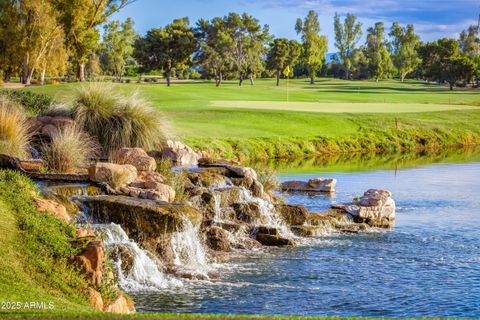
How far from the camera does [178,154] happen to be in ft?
77.5

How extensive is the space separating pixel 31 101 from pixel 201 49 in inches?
3019

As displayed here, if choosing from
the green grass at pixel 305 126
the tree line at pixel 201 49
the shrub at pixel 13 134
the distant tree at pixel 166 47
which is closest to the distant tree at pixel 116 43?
the tree line at pixel 201 49

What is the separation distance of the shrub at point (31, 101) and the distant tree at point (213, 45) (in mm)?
73406

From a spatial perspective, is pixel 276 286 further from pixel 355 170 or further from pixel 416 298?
pixel 355 170

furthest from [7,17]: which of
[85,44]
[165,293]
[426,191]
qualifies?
[165,293]

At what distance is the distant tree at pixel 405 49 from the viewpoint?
133 meters

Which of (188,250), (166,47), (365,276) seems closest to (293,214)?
(188,250)

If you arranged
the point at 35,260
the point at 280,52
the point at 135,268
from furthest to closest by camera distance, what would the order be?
the point at 280,52 → the point at 135,268 → the point at 35,260

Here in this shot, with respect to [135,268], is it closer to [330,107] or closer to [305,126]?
[305,126]

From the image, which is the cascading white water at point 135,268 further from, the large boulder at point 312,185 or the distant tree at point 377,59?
the distant tree at point 377,59

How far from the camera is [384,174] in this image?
3156cm

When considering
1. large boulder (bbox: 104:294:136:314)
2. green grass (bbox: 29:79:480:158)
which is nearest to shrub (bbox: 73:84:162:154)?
green grass (bbox: 29:79:480:158)

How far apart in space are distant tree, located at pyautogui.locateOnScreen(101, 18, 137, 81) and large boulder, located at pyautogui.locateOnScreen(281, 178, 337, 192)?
87.0 meters

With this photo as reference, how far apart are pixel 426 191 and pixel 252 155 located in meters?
10.7
